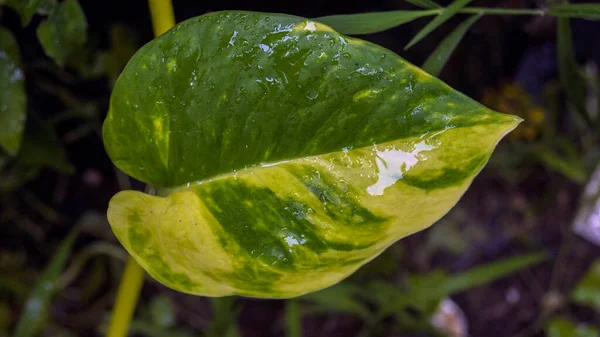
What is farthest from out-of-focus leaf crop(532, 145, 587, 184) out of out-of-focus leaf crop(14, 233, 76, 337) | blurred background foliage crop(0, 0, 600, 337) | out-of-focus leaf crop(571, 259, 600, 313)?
out-of-focus leaf crop(14, 233, 76, 337)

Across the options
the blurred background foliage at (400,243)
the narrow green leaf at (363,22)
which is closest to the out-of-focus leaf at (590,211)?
the blurred background foliage at (400,243)

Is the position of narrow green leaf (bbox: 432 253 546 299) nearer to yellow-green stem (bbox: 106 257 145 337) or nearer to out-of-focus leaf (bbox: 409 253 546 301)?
out-of-focus leaf (bbox: 409 253 546 301)

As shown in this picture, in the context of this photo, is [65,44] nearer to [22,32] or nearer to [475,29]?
[22,32]

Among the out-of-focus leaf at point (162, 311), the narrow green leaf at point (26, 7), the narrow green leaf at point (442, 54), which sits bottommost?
the out-of-focus leaf at point (162, 311)

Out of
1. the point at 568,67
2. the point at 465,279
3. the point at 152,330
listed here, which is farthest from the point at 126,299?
the point at 465,279

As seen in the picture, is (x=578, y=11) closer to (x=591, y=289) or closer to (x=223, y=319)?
(x=223, y=319)

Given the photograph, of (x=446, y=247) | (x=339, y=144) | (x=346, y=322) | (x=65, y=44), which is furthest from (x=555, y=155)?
(x=65, y=44)

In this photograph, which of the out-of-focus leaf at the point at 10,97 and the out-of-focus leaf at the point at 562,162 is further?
the out-of-focus leaf at the point at 562,162

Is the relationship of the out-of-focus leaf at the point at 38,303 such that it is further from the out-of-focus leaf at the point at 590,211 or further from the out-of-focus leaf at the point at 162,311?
the out-of-focus leaf at the point at 590,211
